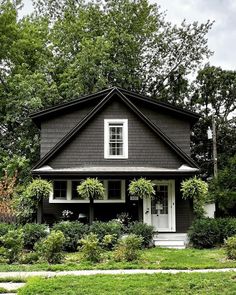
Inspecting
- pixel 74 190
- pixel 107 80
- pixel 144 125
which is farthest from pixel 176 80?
pixel 74 190

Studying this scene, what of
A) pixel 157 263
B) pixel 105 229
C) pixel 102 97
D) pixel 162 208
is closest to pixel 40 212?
pixel 105 229

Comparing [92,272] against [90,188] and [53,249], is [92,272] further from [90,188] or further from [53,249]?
[90,188]

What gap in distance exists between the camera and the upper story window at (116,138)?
774 inches

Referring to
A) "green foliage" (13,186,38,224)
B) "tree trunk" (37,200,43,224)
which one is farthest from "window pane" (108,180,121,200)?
"green foliage" (13,186,38,224)

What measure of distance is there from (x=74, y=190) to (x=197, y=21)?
21124mm

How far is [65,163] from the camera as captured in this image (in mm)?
19344

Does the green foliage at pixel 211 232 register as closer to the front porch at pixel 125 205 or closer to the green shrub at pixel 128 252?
the front porch at pixel 125 205

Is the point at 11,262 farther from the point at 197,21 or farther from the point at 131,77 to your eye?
the point at 197,21

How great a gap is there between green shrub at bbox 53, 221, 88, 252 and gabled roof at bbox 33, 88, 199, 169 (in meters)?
3.77

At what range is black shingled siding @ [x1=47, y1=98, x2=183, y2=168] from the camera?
19453 mm

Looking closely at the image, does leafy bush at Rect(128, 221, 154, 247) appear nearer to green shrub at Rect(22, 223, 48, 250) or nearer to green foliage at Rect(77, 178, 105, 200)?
green foliage at Rect(77, 178, 105, 200)

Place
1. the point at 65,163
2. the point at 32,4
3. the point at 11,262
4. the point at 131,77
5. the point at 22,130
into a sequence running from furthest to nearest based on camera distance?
the point at 32,4, the point at 131,77, the point at 22,130, the point at 65,163, the point at 11,262

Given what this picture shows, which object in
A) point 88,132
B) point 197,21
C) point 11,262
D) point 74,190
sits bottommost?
point 11,262

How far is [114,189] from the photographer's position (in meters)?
19.5
